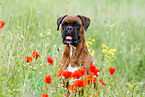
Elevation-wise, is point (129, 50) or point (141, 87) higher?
point (129, 50)

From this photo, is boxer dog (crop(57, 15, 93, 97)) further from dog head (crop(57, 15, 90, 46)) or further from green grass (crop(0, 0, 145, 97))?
green grass (crop(0, 0, 145, 97))

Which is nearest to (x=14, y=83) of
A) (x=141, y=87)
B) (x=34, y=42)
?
(x=34, y=42)

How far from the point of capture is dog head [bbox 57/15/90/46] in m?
4.13

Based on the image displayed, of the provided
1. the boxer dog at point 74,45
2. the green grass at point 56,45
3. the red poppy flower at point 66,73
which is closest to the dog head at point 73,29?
the boxer dog at point 74,45

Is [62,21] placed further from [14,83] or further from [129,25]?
[129,25]

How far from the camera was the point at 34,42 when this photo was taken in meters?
5.97

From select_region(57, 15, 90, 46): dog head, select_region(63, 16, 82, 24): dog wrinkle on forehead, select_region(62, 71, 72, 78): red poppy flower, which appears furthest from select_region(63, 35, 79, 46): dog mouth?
select_region(62, 71, 72, 78): red poppy flower

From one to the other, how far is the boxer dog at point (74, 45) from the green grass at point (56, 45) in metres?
0.23

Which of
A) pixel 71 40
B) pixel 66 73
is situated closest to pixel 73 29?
pixel 71 40

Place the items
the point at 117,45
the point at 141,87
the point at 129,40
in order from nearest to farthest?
the point at 141,87, the point at 117,45, the point at 129,40

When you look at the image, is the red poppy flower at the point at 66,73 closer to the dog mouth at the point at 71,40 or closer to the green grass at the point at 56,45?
the green grass at the point at 56,45

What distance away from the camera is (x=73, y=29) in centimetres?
414

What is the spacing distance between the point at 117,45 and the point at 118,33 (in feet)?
1.53

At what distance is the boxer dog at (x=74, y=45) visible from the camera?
411 centimetres
